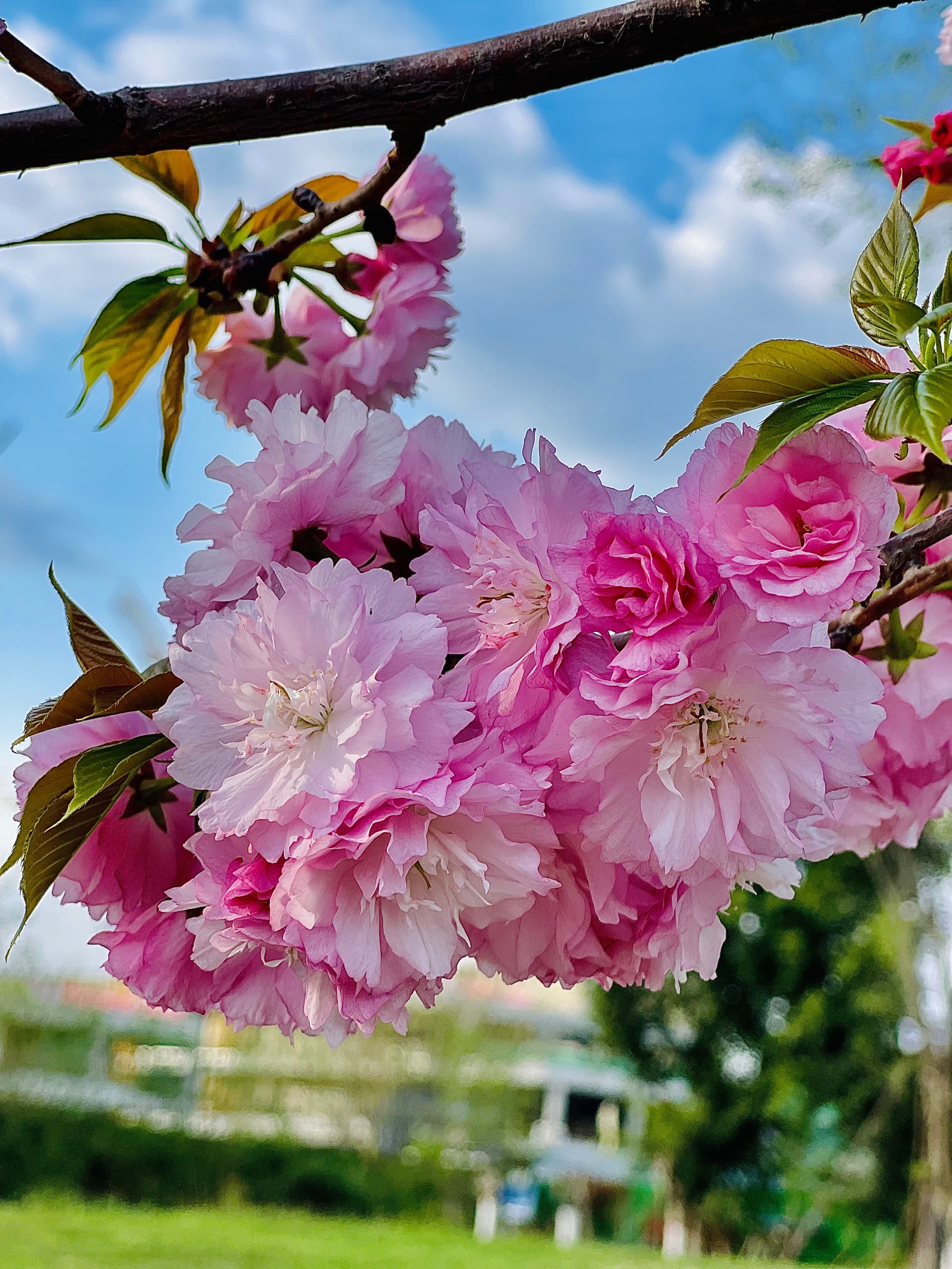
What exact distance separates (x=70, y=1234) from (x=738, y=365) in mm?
7889

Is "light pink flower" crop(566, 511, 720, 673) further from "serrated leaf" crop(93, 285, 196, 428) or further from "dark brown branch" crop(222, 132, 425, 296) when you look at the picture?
"serrated leaf" crop(93, 285, 196, 428)

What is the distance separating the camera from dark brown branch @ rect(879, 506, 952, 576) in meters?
0.36

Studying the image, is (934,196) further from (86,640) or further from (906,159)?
(86,640)

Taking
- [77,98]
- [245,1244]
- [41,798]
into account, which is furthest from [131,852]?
[245,1244]

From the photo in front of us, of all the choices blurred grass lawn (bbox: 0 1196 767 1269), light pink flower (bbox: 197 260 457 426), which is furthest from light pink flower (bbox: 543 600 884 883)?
blurred grass lawn (bbox: 0 1196 767 1269)

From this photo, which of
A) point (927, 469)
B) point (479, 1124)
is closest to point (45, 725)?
point (927, 469)

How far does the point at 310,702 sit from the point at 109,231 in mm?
379

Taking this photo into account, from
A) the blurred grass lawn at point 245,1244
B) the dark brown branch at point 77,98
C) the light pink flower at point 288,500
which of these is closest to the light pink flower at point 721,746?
the light pink flower at point 288,500

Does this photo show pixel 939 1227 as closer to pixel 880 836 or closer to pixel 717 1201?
pixel 717 1201

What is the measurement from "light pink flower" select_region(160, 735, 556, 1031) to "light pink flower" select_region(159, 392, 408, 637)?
0.09 m

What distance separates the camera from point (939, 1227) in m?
7.91

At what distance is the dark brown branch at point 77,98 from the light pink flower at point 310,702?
178mm

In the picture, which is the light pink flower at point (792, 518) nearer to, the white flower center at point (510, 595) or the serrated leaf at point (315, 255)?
the white flower center at point (510, 595)

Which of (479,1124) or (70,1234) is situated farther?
(479,1124)
